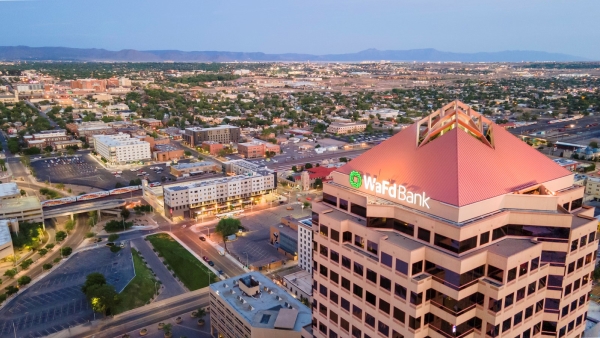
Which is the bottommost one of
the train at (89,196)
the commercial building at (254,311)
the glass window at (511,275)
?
the train at (89,196)

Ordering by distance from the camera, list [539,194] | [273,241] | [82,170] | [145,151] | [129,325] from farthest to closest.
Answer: [145,151] < [82,170] < [273,241] < [129,325] < [539,194]

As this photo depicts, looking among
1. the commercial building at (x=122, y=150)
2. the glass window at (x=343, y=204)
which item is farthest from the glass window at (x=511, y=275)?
the commercial building at (x=122, y=150)

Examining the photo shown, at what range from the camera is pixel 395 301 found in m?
31.1

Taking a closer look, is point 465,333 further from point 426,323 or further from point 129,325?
point 129,325

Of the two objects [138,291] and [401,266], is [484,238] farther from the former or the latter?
[138,291]

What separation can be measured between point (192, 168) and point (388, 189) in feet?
434

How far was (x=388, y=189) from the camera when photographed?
34.6 meters

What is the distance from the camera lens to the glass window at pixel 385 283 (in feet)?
103

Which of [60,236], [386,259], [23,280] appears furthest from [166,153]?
[386,259]

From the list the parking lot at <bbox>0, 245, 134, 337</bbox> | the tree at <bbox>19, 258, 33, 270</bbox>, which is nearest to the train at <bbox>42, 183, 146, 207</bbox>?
the parking lot at <bbox>0, 245, 134, 337</bbox>

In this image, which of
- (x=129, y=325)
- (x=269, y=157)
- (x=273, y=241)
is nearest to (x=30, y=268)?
(x=129, y=325)

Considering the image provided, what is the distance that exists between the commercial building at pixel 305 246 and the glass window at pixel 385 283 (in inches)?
2111

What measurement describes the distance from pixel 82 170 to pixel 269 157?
74.2 m

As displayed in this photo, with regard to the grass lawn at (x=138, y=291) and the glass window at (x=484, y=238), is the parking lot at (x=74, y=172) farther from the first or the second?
the glass window at (x=484, y=238)
